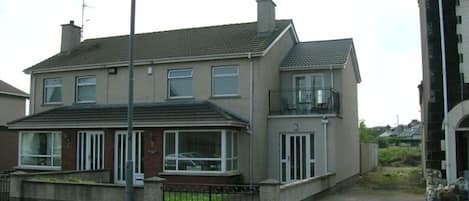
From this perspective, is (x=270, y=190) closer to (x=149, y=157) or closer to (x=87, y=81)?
(x=149, y=157)

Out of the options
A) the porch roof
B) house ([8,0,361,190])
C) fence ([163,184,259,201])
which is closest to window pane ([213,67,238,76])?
house ([8,0,361,190])

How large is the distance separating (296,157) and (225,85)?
13.7ft

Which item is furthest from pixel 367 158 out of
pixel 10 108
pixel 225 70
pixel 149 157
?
pixel 10 108


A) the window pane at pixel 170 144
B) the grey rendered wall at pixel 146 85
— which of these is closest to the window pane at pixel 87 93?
the grey rendered wall at pixel 146 85

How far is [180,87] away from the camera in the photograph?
2295cm

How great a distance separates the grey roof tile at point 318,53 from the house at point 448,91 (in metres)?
5.79

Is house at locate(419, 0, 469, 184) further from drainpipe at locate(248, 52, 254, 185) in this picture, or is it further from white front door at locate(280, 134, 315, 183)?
drainpipe at locate(248, 52, 254, 185)

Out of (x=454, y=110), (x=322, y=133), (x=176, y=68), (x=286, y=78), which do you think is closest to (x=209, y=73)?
(x=176, y=68)

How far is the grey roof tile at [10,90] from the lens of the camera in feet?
101

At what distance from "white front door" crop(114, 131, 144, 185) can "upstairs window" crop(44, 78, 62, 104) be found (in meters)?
5.30

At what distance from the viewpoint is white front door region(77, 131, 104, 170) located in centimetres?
2300

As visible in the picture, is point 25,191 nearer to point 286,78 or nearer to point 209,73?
point 209,73

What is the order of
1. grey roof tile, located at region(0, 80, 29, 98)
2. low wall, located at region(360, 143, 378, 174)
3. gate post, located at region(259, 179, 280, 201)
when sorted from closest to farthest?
gate post, located at region(259, 179, 280, 201) < low wall, located at region(360, 143, 378, 174) < grey roof tile, located at region(0, 80, 29, 98)

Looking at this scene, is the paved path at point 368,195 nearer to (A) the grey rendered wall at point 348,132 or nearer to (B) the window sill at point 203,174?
(A) the grey rendered wall at point 348,132
